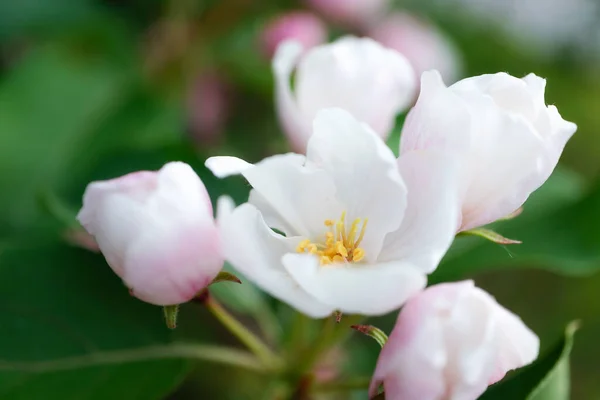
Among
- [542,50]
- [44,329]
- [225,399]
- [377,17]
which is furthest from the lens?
[542,50]

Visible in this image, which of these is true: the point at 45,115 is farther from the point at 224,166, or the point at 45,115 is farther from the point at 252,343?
the point at 224,166

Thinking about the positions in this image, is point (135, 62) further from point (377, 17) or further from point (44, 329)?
point (44, 329)

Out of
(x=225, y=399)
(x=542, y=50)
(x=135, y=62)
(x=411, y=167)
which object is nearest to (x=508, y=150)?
(x=411, y=167)

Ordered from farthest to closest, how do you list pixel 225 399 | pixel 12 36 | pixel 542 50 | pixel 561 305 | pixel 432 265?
1. pixel 542 50
2. pixel 12 36
3. pixel 561 305
4. pixel 225 399
5. pixel 432 265

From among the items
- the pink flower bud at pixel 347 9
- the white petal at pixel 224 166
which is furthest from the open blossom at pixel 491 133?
the pink flower bud at pixel 347 9

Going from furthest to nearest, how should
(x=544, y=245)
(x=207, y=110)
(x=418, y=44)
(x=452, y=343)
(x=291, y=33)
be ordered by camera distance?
(x=418, y=44) < (x=207, y=110) < (x=291, y=33) < (x=544, y=245) < (x=452, y=343)

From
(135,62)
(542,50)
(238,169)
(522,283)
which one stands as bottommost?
(522,283)

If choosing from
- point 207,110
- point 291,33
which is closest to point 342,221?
point 291,33
